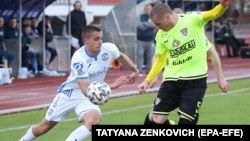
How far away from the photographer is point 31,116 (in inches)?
695

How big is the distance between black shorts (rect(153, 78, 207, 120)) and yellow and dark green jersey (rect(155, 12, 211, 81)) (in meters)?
0.09

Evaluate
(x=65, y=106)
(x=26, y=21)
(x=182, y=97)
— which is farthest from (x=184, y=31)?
(x=26, y=21)

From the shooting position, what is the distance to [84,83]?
11578 mm

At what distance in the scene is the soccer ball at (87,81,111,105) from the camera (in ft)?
36.6

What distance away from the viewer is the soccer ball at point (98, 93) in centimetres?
1115

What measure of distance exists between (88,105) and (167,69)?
1193 mm

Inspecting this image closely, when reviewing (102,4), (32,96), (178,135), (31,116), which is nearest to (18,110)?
(31,116)

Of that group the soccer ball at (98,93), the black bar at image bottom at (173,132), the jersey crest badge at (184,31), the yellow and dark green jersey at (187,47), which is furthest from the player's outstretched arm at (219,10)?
the black bar at image bottom at (173,132)

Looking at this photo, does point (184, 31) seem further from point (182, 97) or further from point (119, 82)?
point (119, 82)

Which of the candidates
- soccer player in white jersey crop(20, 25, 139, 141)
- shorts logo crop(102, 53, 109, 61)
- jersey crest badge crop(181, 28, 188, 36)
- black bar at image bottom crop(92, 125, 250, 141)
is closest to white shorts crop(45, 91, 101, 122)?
soccer player in white jersey crop(20, 25, 139, 141)

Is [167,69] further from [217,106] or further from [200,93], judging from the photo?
[217,106]

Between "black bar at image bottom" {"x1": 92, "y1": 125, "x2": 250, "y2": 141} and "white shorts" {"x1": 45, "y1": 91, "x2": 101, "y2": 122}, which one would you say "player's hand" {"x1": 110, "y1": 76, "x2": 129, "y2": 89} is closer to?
"white shorts" {"x1": 45, "y1": 91, "x2": 101, "y2": 122}

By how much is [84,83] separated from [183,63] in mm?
1388

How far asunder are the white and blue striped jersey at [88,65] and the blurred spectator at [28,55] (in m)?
15.2
